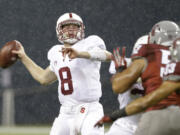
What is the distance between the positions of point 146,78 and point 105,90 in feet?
30.9

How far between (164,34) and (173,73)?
0.44m

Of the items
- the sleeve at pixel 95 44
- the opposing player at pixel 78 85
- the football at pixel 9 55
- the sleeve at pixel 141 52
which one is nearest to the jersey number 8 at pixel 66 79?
the opposing player at pixel 78 85

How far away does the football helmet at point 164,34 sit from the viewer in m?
3.02

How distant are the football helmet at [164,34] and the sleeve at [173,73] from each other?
1.11 ft

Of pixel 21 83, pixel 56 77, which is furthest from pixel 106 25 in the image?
pixel 56 77

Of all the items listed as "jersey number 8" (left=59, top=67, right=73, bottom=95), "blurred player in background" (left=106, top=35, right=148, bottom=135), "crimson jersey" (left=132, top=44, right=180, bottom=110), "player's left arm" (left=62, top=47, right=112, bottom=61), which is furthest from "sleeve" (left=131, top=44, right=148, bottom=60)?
"jersey number 8" (left=59, top=67, right=73, bottom=95)

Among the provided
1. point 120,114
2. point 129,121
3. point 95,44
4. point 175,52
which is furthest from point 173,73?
point 95,44

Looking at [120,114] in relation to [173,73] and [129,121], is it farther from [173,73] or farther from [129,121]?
[129,121]

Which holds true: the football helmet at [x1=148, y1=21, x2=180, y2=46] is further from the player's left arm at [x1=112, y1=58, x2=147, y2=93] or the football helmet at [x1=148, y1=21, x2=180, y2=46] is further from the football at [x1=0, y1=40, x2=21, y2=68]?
the football at [x1=0, y1=40, x2=21, y2=68]

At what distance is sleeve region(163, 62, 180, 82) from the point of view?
2678mm

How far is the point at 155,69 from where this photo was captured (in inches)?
110

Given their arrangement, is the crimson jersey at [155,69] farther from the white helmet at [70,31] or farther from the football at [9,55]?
the football at [9,55]

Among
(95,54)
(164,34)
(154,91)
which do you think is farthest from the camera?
(95,54)

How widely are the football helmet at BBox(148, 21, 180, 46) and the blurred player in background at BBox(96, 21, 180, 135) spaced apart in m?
0.05
